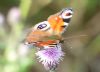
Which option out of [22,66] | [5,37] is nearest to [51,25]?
[22,66]

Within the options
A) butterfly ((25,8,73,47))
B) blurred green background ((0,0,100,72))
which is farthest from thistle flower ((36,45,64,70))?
blurred green background ((0,0,100,72))

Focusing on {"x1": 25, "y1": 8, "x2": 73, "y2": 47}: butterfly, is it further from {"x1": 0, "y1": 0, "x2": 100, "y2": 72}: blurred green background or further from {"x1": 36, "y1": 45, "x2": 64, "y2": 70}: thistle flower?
{"x1": 0, "y1": 0, "x2": 100, "y2": 72}: blurred green background

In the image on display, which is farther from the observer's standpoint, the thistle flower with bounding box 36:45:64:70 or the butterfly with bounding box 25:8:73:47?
the thistle flower with bounding box 36:45:64:70

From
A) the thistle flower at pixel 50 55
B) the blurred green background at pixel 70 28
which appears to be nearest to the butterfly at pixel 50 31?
the thistle flower at pixel 50 55

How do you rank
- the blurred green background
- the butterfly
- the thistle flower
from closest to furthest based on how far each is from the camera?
1. the butterfly
2. the thistle flower
3. the blurred green background

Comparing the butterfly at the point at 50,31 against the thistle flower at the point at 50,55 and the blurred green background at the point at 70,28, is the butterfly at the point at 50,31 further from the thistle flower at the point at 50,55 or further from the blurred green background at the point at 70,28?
the blurred green background at the point at 70,28

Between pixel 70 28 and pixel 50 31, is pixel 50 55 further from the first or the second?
pixel 70 28

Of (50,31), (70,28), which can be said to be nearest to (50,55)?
(50,31)

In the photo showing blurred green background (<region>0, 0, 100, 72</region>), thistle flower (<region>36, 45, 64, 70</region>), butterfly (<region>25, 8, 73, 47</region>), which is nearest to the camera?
butterfly (<region>25, 8, 73, 47</region>)

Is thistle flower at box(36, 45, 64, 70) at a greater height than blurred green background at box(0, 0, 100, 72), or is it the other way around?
blurred green background at box(0, 0, 100, 72)
